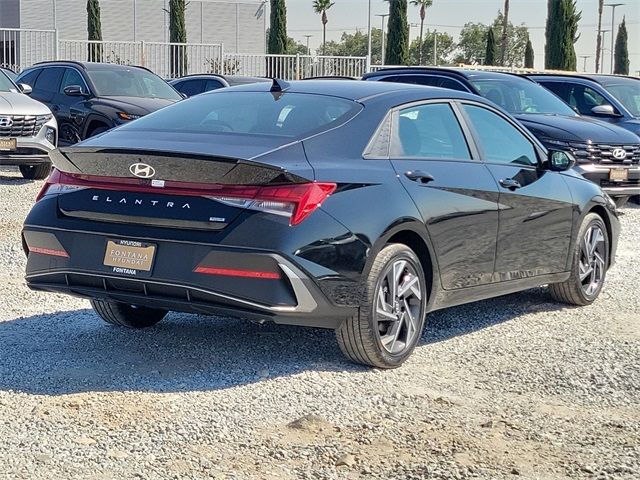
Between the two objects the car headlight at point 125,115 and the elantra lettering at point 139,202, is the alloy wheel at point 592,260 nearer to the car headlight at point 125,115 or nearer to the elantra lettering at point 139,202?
the elantra lettering at point 139,202

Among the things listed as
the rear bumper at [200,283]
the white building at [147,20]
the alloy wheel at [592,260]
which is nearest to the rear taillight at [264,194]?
the rear bumper at [200,283]

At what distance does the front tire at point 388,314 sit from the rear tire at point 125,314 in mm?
1552

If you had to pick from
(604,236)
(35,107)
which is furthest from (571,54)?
(604,236)

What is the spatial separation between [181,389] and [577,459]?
197 centimetres

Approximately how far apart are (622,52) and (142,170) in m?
81.1

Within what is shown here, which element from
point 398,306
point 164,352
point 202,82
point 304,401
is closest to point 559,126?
point 398,306

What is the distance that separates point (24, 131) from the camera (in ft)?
50.4

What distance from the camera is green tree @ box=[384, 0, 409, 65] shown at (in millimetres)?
51188

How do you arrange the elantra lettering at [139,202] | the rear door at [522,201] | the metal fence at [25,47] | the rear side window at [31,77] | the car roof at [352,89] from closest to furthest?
the elantra lettering at [139,202] < the car roof at [352,89] < the rear door at [522,201] < the rear side window at [31,77] < the metal fence at [25,47]

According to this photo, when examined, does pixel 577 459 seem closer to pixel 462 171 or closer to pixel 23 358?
pixel 462 171

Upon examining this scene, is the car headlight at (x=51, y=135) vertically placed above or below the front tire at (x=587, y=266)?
above

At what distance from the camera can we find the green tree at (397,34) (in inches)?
2015

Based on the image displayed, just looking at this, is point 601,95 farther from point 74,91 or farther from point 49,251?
point 49,251

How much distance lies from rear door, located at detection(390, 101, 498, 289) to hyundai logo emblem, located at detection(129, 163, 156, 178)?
139 centimetres
